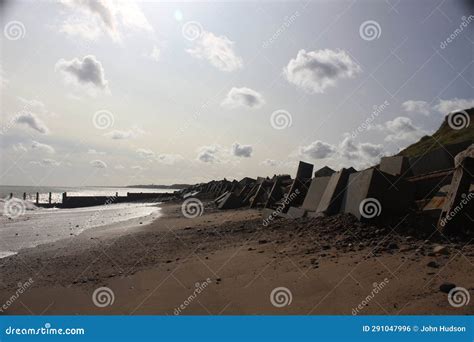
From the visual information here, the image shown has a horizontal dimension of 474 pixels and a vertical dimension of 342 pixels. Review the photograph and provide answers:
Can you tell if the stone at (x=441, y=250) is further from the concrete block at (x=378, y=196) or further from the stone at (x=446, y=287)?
the concrete block at (x=378, y=196)

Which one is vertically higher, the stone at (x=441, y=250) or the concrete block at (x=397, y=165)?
the concrete block at (x=397, y=165)

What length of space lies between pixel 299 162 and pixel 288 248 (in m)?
5.72

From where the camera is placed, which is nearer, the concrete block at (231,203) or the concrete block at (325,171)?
the concrete block at (325,171)

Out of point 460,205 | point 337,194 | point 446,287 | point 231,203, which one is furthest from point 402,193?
point 231,203

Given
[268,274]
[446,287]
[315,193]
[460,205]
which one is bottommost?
[446,287]

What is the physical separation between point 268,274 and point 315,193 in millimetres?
4324

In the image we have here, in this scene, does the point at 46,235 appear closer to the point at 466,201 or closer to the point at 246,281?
the point at 246,281

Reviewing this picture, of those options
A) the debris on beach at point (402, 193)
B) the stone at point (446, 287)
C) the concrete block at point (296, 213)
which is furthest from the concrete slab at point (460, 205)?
the concrete block at point (296, 213)

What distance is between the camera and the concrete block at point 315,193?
8.34 metres

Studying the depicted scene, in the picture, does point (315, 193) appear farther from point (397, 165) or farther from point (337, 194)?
point (397, 165)

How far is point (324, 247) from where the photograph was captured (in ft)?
18.4

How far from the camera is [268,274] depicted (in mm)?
4668

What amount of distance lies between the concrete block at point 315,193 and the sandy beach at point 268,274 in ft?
3.98

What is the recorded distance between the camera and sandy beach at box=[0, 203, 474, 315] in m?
3.69
